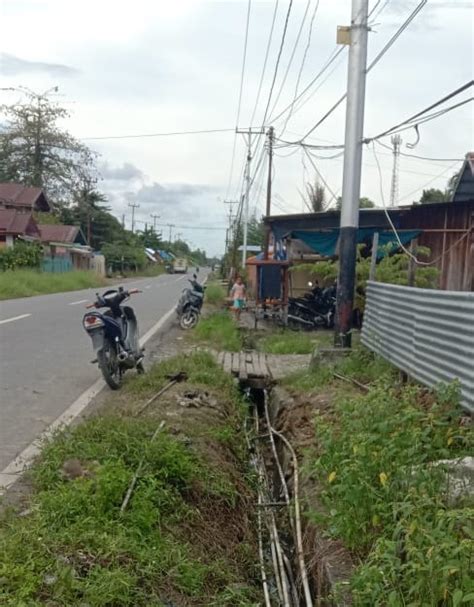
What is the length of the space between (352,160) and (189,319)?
6728 millimetres

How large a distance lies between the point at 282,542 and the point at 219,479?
660 mm

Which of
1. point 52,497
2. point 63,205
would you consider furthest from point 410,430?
point 63,205

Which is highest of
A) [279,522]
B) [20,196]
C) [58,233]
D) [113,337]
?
[20,196]

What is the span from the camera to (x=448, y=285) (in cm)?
1347

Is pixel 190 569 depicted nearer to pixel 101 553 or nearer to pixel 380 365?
pixel 101 553

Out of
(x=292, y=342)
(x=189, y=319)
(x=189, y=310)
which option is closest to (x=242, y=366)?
(x=292, y=342)

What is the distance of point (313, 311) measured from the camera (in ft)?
47.5

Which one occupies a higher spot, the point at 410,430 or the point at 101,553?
the point at 410,430

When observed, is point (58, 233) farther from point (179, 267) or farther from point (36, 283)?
point (179, 267)

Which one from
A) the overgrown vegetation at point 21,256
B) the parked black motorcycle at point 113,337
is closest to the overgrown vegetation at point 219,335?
the parked black motorcycle at point 113,337

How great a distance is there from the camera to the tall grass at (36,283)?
22.9 metres

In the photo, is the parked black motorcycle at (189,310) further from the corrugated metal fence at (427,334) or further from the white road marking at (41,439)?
the corrugated metal fence at (427,334)

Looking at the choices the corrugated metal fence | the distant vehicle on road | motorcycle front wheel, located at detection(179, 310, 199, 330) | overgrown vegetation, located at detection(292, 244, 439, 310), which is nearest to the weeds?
the corrugated metal fence

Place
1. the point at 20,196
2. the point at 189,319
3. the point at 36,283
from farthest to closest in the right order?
the point at 20,196 → the point at 36,283 → the point at 189,319
